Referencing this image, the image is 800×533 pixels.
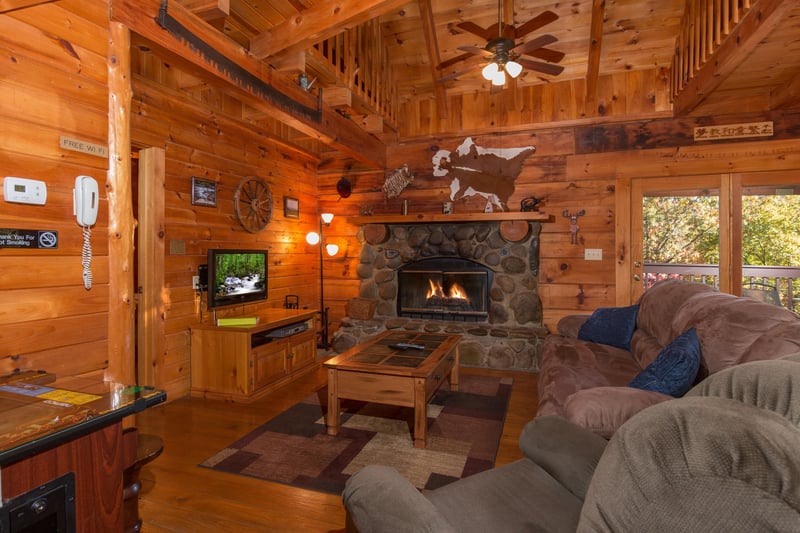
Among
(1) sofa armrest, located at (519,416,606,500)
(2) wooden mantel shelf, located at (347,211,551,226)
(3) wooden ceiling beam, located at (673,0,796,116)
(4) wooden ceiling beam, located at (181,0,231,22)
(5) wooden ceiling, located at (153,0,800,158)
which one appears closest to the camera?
(1) sofa armrest, located at (519,416,606,500)

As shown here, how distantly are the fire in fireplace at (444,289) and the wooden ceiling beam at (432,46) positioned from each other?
1.89m

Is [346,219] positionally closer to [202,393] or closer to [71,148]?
[202,393]

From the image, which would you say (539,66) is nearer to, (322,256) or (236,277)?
(236,277)

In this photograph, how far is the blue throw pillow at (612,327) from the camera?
337 centimetres

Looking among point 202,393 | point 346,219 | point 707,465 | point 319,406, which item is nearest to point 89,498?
point 707,465

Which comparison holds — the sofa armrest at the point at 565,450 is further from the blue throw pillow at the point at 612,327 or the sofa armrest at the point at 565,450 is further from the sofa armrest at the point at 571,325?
the sofa armrest at the point at 571,325

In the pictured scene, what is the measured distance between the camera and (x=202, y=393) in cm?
364

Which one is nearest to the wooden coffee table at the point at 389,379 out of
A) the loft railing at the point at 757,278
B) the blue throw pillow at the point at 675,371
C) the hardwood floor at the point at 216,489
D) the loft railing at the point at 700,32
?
the hardwood floor at the point at 216,489

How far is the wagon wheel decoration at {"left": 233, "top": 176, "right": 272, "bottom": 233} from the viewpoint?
4.16 metres

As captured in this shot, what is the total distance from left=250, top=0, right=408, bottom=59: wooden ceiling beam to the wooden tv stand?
216 cm

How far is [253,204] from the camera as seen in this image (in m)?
4.38

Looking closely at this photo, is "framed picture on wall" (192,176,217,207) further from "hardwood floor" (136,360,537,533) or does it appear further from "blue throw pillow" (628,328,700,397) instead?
"blue throw pillow" (628,328,700,397)

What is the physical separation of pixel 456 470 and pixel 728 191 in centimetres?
415

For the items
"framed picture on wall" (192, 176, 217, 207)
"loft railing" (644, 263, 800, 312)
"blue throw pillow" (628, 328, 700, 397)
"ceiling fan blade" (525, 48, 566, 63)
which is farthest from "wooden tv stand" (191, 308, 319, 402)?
"loft railing" (644, 263, 800, 312)
